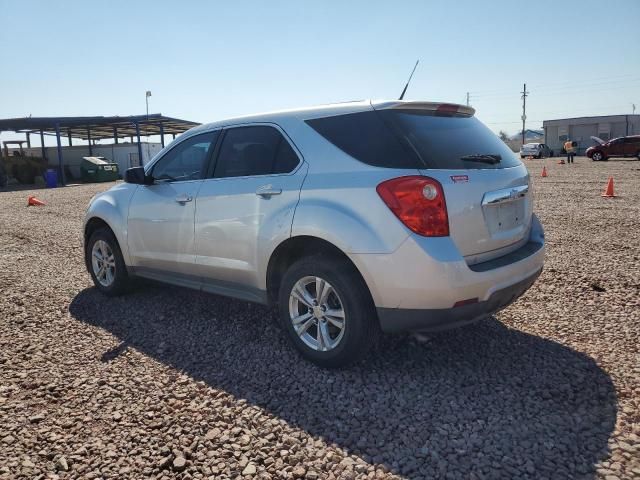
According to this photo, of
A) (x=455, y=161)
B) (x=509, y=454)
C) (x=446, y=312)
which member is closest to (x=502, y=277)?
(x=446, y=312)

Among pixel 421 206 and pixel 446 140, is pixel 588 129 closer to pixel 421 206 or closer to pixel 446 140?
pixel 446 140

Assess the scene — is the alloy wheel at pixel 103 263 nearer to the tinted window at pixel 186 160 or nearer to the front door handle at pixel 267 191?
the tinted window at pixel 186 160

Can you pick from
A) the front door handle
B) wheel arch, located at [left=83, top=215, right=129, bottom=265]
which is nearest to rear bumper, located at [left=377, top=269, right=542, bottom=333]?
the front door handle

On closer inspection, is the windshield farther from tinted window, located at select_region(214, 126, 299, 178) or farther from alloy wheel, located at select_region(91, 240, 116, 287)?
alloy wheel, located at select_region(91, 240, 116, 287)

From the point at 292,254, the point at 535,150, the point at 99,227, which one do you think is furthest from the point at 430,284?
the point at 535,150

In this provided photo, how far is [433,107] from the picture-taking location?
11.3ft

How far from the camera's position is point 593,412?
109 inches

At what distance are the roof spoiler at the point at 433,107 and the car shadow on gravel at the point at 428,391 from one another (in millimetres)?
1762

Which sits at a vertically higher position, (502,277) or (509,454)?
(502,277)

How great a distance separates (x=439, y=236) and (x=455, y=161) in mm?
564

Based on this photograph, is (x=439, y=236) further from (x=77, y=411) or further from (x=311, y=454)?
(x=77, y=411)

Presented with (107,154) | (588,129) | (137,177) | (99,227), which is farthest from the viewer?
(588,129)

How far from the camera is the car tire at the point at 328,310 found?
3.15m

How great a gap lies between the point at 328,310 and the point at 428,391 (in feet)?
2.71
